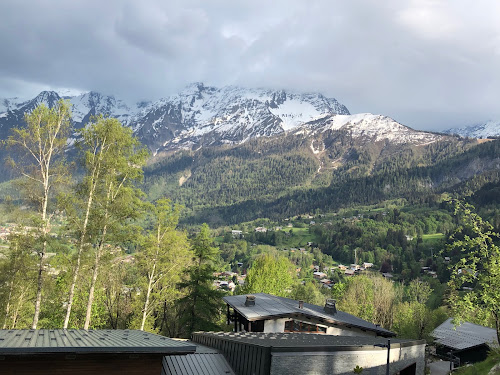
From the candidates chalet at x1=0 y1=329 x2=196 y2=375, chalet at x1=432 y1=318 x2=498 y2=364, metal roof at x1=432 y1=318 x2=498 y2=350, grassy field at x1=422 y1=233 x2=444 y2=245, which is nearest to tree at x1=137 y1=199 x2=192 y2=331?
chalet at x1=0 y1=329 x2=196 y2=375

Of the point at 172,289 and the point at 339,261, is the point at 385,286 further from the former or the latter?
the point at 339,261

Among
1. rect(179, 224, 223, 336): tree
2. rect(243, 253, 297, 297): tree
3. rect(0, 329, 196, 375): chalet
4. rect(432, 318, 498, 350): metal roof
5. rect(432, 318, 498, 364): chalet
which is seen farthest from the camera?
rect(243, 253, 297, 297): tree

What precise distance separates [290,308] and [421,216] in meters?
192

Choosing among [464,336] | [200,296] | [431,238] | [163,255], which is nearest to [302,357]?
[163,255]

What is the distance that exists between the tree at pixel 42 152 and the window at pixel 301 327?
16100mm

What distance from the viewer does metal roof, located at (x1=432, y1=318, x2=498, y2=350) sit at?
36741mm

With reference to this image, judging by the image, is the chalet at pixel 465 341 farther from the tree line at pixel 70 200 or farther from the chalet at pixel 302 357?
the tree line at pixel 70 200

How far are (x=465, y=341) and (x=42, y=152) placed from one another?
42.2 m

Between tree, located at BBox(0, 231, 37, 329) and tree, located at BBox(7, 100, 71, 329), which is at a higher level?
tree, located at BBox(7, 100, 71, 329)

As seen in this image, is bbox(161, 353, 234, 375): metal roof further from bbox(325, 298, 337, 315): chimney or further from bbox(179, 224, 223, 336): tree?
bbox(179, 224, 223, 336): tree

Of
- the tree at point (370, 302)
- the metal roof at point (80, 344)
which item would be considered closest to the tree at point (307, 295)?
the tree at point (370, 302)

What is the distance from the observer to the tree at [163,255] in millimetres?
27156

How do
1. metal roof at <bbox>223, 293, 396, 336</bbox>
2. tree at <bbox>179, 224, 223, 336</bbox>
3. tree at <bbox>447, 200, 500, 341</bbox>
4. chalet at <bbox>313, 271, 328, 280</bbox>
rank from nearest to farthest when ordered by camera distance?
tree at <bbox>447, 200, 500, 341</bbox>, metal roof at <bbox>223, 293, 396, 336</bbox>, tree at <bbox>179, 224, 223, 336</bbox>, chalet at <bbox>313, 271, 328, 280</bbox>

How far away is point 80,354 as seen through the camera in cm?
956
